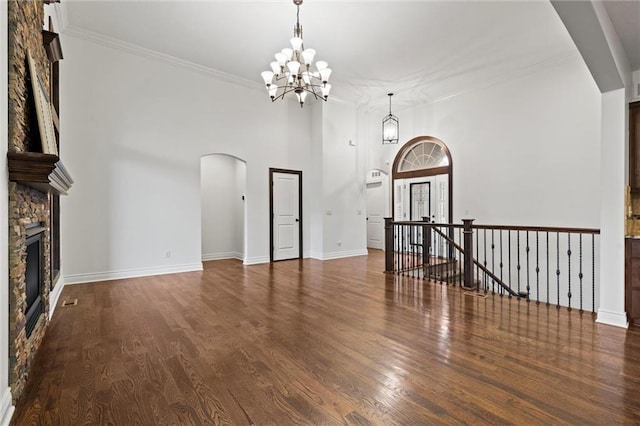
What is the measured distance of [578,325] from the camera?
310 cm

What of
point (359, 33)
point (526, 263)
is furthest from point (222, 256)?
point (526, 263)

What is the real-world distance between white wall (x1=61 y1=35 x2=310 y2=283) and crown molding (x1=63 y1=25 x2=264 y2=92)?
0.07 metres

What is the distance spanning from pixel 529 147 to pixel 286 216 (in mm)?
4972

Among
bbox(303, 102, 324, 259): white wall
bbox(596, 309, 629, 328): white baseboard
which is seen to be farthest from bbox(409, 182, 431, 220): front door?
bbox(596, 309, 629, 328): white baseboard

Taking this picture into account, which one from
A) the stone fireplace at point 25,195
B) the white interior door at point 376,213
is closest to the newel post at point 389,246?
the white interior door at point 376,213

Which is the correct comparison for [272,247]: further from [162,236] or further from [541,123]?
[541,123]

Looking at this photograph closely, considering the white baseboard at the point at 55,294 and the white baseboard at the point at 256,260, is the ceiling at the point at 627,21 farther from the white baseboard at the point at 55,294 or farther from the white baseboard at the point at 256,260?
the white baseboard at the point at 55,294

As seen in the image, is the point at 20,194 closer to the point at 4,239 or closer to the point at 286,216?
the point at 4,239

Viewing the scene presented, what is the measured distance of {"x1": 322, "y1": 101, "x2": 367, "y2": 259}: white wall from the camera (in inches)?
293

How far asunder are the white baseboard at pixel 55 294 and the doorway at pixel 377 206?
7388 millimetres

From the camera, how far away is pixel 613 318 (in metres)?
3.11

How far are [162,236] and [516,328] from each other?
17.3 feet

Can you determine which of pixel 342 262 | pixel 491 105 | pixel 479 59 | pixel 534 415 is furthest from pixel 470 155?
pixel 534 415

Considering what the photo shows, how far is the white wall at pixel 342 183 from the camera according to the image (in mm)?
7453
